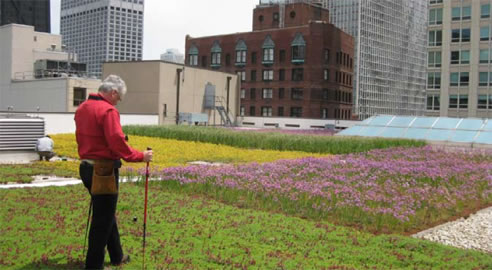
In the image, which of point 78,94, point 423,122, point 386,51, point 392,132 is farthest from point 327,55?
point 386,51

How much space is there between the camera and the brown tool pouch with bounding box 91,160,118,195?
19.6 feet

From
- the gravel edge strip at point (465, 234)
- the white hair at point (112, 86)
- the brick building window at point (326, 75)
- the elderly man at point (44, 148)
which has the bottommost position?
the gravel edge strip at point (465, 234)

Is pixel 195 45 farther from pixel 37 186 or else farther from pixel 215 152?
pixel 37 186

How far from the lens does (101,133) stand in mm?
6090

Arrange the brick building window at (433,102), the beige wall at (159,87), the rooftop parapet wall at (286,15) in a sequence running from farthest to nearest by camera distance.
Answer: the rooftop parapet wall at (286,15) → the brick building window at (433,102) → the beige wall at (159,87)

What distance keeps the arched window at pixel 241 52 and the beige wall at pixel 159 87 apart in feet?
144

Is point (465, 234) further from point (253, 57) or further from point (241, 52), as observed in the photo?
Answer: point (241, 52)

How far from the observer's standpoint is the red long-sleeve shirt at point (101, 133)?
5.94 m

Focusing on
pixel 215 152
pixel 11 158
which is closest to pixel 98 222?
pixel 11 158

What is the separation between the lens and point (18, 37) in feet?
221

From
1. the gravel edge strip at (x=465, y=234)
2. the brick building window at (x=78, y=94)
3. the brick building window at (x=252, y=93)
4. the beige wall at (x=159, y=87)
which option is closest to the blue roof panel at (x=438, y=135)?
the gravel edge strip at (x=465, y=234)

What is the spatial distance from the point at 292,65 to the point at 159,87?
45.6m

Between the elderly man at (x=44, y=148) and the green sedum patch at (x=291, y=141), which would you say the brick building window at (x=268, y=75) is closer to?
the green sedum patch at (x=291, y=141)

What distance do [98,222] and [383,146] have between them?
22336 mm
